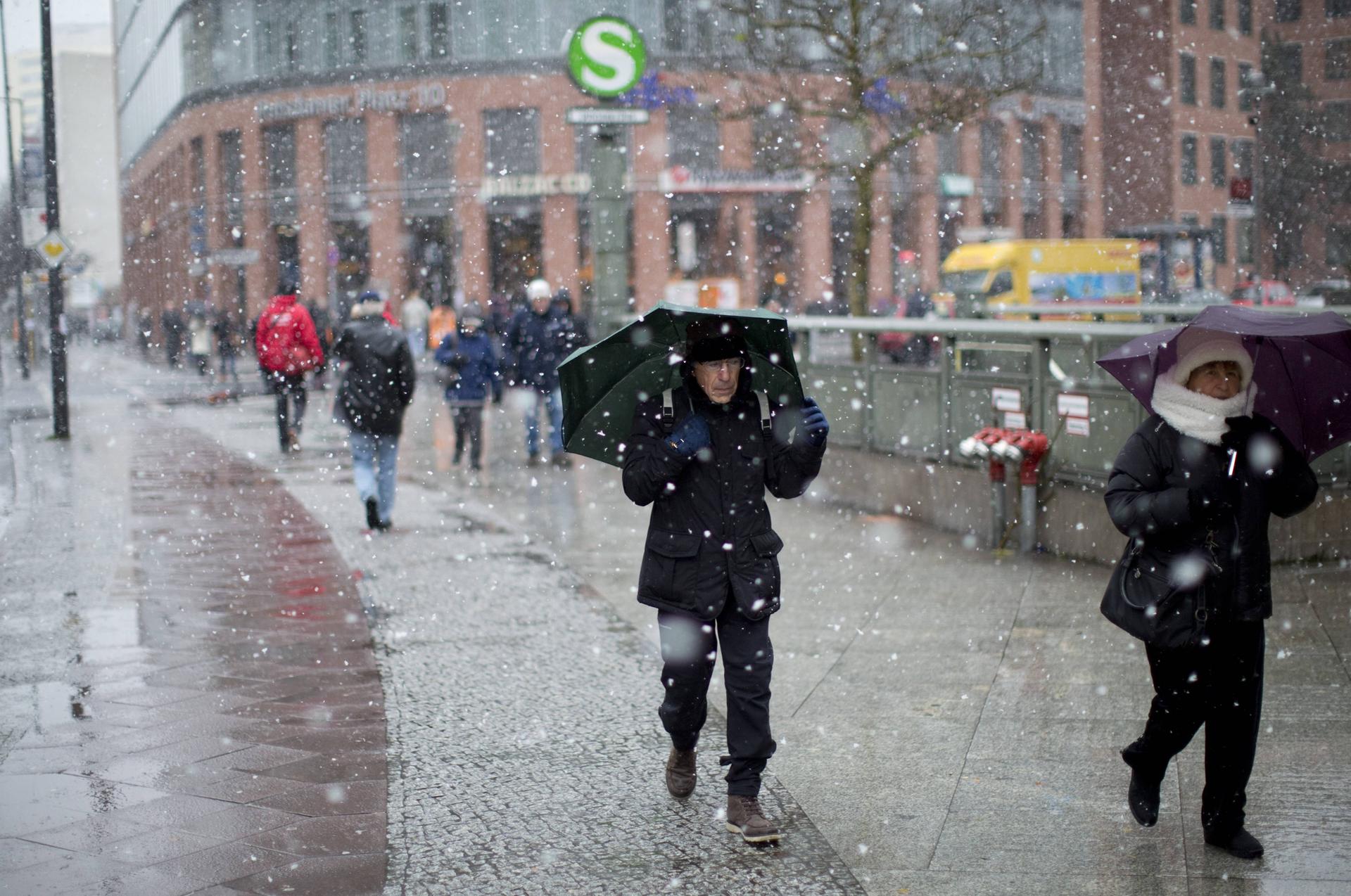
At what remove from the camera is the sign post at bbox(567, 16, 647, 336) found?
14.3m

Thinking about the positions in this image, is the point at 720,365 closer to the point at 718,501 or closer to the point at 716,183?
the point at 718,501

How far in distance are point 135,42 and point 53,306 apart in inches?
2336

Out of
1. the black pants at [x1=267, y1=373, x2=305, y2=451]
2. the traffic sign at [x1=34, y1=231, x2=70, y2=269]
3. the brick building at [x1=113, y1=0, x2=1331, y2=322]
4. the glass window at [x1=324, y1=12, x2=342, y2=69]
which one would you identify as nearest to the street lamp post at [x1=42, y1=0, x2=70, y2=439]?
the traffic sign at [x1=34, y1=231, x2=70, y2=269]

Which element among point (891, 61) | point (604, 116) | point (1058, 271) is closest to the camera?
point (604, 116)

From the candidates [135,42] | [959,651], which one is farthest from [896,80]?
[135,42]

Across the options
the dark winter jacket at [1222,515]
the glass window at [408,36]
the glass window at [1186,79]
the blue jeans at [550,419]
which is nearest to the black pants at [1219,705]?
the dark winter jacket at [1222,515]

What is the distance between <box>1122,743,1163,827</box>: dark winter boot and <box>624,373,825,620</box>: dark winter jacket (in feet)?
3.83

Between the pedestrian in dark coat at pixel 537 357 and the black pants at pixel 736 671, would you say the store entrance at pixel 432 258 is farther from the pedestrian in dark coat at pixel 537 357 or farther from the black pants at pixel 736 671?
the black pants at pixel 736 671

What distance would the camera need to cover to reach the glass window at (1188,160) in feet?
135

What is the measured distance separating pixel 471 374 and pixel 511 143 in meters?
35.8

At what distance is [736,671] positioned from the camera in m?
4.68

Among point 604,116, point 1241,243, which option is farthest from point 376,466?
point 1241,243

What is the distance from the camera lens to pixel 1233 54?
19.4m

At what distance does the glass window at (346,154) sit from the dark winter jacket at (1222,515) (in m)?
47.5
